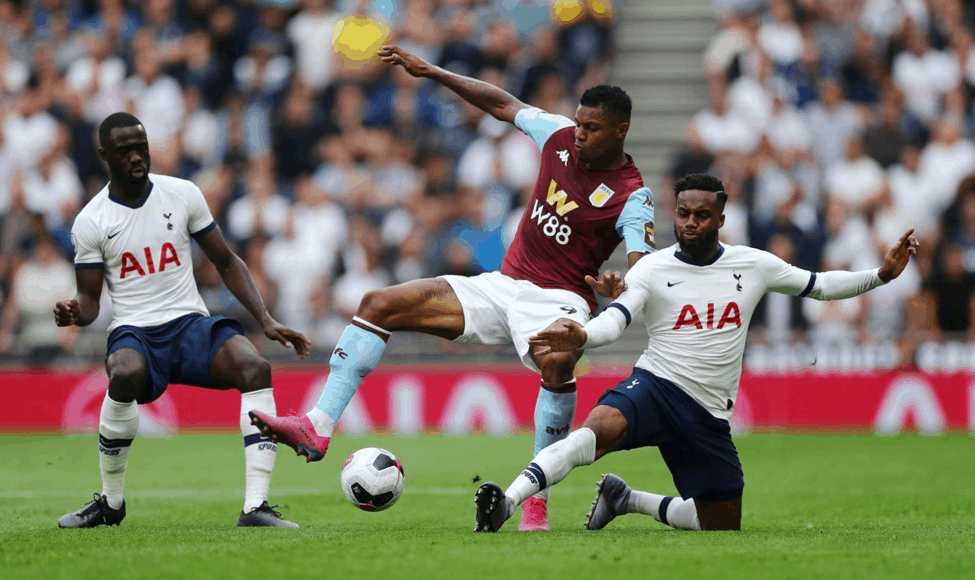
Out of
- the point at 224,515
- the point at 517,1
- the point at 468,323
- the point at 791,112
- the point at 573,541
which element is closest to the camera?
the point at 573,541

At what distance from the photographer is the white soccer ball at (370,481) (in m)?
7.73

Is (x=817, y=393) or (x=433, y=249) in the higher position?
(x=433, y=249)

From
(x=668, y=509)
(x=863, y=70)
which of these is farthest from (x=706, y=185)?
(x=863, y=70)

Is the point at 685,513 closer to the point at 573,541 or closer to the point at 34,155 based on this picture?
the point at 573,541

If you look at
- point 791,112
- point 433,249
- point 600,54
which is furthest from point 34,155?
point 791,112

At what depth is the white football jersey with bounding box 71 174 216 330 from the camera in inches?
327

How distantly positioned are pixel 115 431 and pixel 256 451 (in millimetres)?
842

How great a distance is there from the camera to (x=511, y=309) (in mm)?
8195

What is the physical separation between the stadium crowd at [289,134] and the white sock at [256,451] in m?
7.62

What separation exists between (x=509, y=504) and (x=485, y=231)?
9265 millimetres

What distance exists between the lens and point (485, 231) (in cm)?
1628

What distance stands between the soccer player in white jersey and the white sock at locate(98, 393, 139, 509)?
107 inches

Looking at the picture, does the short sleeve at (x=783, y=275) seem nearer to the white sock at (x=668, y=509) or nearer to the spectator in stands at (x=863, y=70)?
the white sock at (x=668, y=509)

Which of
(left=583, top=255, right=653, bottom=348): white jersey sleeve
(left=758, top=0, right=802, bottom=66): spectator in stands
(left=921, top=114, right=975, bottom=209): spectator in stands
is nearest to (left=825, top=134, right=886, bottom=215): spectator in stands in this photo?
(left=921, top=114, right=975, bottom=209): spectator in stands
